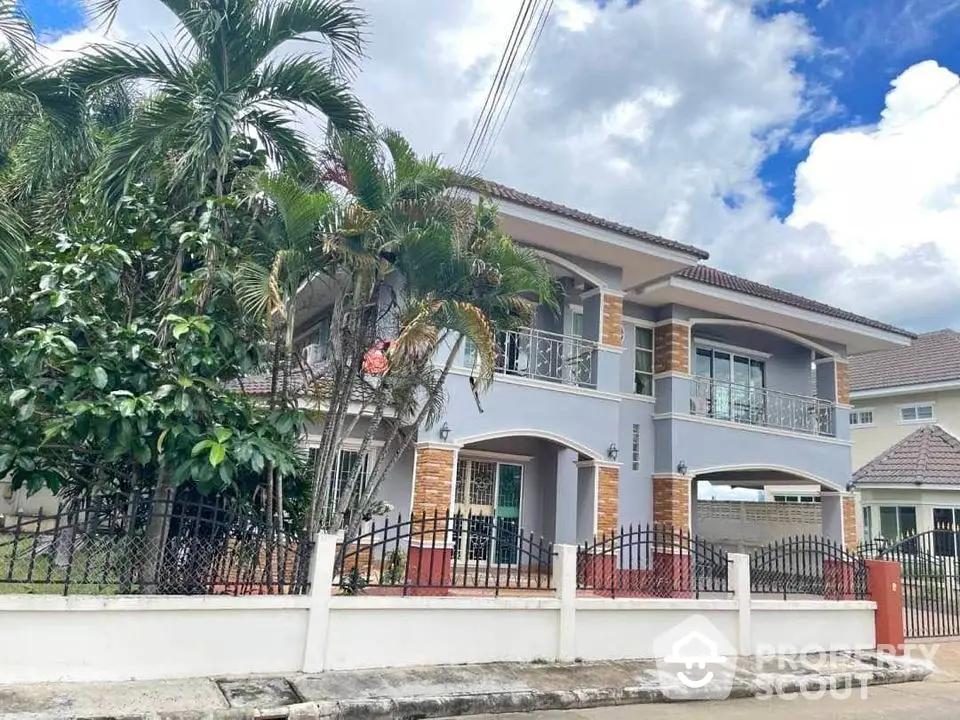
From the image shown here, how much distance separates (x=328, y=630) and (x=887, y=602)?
25.8ft

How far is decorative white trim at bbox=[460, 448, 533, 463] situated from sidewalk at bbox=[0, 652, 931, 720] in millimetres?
6012

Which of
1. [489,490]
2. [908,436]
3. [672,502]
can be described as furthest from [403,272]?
[908,436]

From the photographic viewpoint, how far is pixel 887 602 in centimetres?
995

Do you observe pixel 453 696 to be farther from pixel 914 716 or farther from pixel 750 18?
pixel 750 18

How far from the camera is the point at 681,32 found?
9648mm

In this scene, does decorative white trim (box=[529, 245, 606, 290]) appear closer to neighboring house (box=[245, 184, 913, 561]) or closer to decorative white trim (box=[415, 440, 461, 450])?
neighboring house (box=[245, 184, 913, 561])

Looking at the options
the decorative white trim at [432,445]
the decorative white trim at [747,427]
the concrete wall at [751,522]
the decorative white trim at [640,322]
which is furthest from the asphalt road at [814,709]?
the concrete wall at [751,522]

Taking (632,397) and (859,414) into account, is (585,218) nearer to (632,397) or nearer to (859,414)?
(632,397)

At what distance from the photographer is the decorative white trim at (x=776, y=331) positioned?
606 inches

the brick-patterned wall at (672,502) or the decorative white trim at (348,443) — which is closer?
the decorative white trim at (348,443)

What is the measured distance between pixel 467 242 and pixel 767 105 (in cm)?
718

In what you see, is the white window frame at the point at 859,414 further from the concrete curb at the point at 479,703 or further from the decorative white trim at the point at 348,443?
the decorative white trim at the point at 348,443

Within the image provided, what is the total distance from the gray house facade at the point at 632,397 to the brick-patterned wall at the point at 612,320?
0.09ft

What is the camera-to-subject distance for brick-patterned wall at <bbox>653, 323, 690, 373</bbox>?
14711mm
